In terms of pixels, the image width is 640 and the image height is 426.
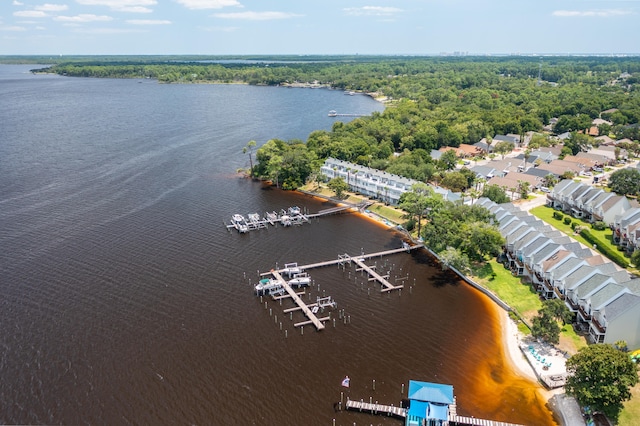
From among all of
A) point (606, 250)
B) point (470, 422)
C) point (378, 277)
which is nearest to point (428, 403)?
→ point (470, 422)

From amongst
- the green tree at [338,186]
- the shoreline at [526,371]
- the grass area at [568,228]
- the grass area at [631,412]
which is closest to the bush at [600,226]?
the grass area at [568,228]

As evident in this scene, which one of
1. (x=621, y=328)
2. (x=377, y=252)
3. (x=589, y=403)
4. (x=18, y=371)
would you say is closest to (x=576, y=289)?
(x=621, y=328)

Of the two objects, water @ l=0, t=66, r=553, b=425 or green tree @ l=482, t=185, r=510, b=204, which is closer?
water @ l=0, t=66, r=553, b=425

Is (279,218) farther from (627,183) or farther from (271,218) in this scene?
(627,183)

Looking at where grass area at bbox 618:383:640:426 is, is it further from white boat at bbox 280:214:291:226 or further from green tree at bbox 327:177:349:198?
green tree at bbox 327:177:349:198

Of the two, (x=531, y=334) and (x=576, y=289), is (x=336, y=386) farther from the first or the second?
(x=576, y=289)

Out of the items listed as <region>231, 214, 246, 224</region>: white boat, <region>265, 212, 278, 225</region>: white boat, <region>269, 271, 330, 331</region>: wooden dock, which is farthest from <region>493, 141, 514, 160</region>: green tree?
<region>269, 271, 330, 331</region>: wooden dock

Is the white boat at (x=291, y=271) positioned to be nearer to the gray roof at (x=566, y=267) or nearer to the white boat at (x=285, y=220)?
the white boat at (x=285, y=220)
